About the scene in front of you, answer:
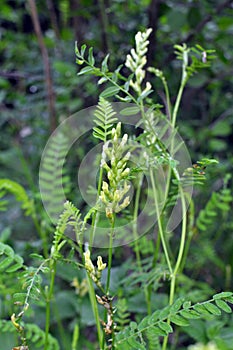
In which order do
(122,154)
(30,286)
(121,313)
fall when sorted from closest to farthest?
(30,286), (121,313), (122,154)

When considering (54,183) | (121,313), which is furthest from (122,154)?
(121,313)

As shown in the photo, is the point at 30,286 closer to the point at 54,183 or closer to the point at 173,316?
the point at 173,316

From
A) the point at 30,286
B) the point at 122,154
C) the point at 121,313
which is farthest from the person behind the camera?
the point at 122,154

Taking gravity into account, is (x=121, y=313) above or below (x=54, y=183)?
below

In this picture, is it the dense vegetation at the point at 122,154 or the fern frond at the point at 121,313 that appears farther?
the dense vegetation at the point at 122,154

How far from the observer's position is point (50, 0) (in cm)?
129

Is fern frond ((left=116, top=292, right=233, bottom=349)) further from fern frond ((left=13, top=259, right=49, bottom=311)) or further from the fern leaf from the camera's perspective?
the fern leaf

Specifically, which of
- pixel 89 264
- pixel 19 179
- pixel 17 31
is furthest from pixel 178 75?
pixel 89 264

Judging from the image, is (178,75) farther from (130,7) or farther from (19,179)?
(19,179)

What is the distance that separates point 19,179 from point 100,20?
467 mm

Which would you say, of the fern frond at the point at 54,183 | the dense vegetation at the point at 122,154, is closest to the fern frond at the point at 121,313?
the dense vegetation at the point at 122,154

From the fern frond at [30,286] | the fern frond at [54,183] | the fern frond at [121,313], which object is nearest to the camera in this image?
the fern frond at [30,286]

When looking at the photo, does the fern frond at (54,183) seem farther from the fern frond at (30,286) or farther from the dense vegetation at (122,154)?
the fern frond at (30,286)

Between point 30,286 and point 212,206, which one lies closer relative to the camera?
point 30,286
